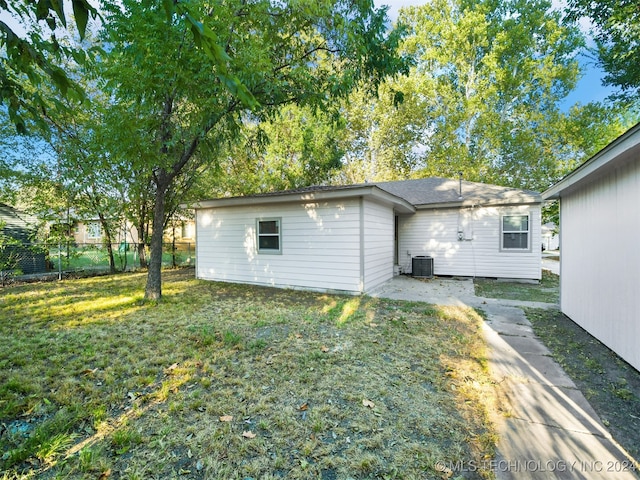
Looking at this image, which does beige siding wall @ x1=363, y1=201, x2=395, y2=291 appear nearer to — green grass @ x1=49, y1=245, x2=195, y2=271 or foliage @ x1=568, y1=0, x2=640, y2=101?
green grass @ x1=49, y1=245, x2=195, y2=271

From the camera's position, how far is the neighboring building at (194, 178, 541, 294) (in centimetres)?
712

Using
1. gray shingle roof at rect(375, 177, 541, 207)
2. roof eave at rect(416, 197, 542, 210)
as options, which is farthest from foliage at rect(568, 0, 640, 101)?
roof eave at rect(416, 197, 542, 210)

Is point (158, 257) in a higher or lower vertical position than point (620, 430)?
higher

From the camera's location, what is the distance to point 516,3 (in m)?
17.6

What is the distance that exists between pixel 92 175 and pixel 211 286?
479 cm

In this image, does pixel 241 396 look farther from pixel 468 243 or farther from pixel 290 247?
pixel 468 243

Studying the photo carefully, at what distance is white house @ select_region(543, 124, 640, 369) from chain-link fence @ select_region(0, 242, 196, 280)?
10706 mm

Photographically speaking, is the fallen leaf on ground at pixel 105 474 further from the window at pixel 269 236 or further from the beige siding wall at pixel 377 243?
the window at pixel 269 236

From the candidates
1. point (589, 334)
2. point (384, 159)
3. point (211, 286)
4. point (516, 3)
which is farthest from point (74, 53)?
point (516, 3)

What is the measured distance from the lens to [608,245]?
3652 mm

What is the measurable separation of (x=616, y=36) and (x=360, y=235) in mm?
11400

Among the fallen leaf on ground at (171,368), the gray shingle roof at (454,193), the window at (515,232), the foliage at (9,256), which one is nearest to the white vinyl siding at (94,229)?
the foliage at (9,256)

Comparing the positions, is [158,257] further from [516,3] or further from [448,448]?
[516,3]

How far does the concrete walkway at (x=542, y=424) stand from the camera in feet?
6.03
